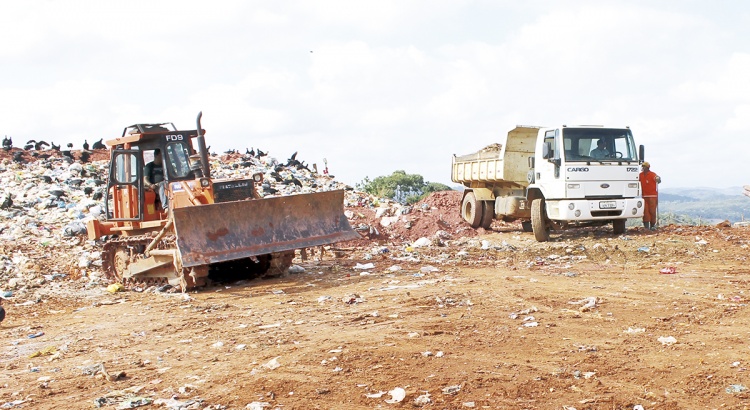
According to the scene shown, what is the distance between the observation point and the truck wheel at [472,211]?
16.1 meters

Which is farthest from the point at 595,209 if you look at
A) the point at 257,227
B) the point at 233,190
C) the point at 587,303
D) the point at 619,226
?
the point at 233,190

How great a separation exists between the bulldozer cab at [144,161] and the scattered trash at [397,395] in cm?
621

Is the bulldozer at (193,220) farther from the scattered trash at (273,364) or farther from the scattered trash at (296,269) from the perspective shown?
the scattered trash at (273,364)

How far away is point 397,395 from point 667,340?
2293 mm

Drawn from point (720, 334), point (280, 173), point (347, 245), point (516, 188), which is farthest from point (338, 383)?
point (280, 173)

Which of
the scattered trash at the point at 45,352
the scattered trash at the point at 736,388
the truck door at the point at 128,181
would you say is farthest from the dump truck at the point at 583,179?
the scattered trash at the point at 45,352

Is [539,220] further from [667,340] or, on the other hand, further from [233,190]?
[667,340]

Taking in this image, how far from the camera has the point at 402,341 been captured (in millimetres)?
5539

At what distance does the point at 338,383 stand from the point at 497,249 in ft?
26.7

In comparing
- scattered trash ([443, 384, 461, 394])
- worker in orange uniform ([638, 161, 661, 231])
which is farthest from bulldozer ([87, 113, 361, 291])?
worker in orange uniform ([638, 161, 661, 231])

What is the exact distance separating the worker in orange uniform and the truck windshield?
5.81 feet

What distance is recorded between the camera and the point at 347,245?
14.3 m

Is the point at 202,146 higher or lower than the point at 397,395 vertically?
higher

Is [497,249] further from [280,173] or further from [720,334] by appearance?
[280,173]
